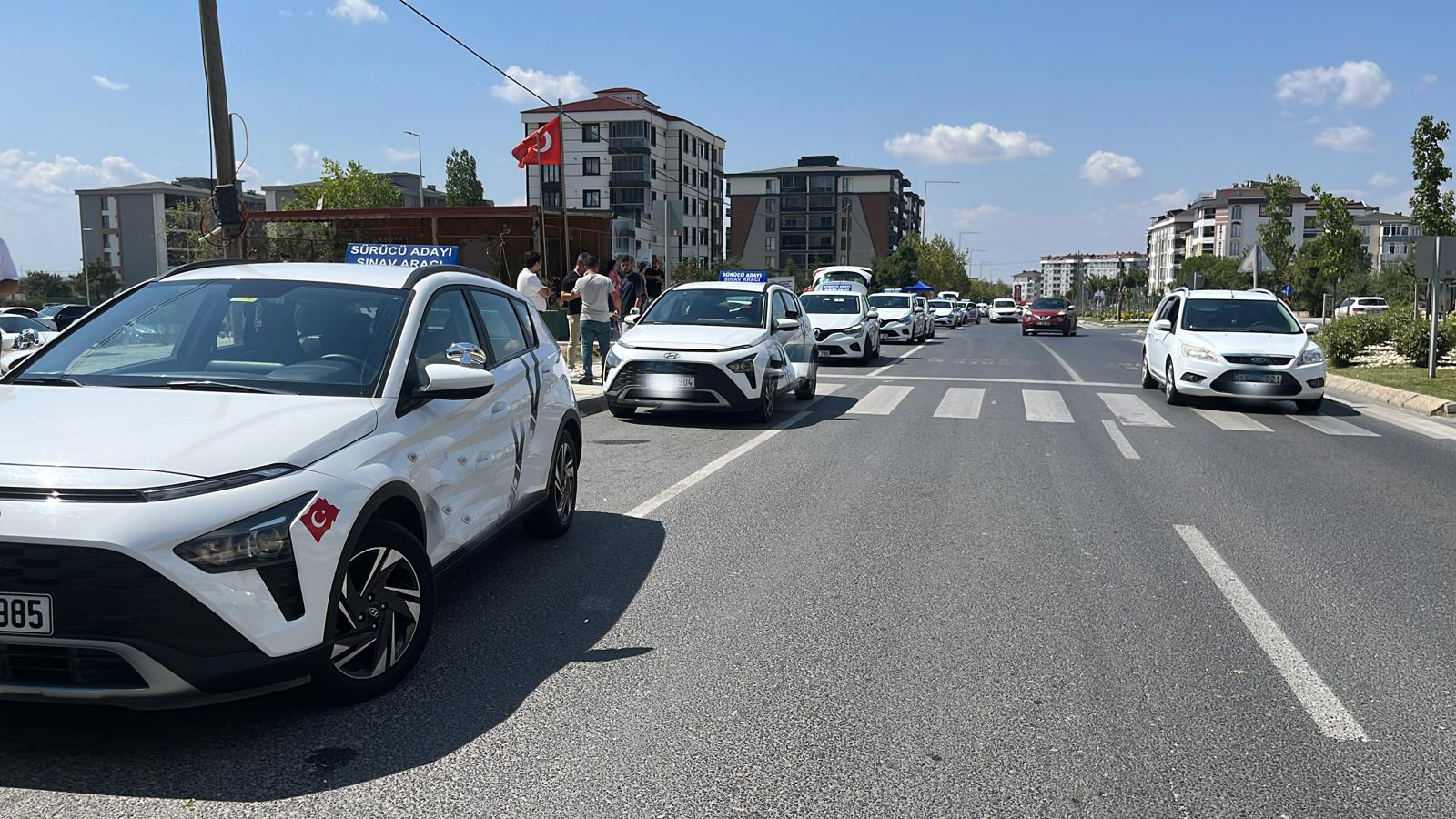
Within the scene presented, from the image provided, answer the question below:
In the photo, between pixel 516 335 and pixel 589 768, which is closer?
pixel 589 768

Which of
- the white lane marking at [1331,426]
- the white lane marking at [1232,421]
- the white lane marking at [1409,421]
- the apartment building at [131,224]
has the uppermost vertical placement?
the apartment building at [131,224]

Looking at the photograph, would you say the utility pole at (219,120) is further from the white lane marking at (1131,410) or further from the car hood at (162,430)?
the white lane marking at (1131,410)

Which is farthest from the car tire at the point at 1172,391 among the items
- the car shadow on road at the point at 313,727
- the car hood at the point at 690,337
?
the car shadow on road at the point at 313,727

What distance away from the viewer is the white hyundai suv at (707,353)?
459 inches

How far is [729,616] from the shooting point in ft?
16.3

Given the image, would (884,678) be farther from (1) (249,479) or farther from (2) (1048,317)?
(2) (1048,317)

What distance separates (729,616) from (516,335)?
6.85 ft

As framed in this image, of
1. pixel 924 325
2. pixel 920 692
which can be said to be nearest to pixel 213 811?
pixel 920 692

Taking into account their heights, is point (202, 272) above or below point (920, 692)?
above

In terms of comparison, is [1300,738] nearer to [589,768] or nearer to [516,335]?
[589,768]

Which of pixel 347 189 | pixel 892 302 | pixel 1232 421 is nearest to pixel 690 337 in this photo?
pixel 1232 421

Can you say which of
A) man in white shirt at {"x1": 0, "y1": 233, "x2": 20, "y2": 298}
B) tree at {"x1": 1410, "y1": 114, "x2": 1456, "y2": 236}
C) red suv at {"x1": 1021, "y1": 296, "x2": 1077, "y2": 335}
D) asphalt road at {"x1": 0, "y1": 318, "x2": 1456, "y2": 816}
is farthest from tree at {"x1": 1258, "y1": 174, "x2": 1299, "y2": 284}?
man in white shirt at {"x1": 0, "y1": 233, "x2": 20, "y2": 298}

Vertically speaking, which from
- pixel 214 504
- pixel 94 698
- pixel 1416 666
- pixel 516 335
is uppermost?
pixel 516 335

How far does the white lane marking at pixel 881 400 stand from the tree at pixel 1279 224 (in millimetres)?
42387
